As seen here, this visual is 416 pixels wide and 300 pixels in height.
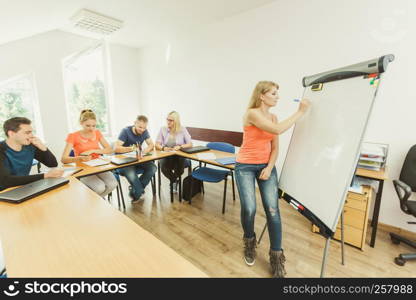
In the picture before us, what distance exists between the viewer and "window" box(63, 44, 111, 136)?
4.05 metres

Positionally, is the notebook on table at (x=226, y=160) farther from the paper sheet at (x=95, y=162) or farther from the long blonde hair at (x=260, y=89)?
the paper sheet at (x=95, y=162)

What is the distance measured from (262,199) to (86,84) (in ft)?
14.4

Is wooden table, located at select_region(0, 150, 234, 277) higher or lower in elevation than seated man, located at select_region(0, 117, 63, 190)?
lower

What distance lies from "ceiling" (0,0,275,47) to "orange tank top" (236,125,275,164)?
2.21 m

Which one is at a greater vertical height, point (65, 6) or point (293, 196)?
point (65, 6)

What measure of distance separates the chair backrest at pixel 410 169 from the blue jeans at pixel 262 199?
1.42 metres

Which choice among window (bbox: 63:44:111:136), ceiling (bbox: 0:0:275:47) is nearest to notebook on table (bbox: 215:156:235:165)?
ceiling (bbox: 0:0:275:47)

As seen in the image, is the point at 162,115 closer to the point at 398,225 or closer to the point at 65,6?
the point at 65,6

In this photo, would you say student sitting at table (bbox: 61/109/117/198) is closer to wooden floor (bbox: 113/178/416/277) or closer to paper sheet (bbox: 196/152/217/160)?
wooden floor (bbox: 113/178/416/277)

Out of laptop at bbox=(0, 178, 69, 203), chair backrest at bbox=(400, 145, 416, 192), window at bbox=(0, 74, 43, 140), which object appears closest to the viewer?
laptop at bbox=(0, 178, 69, 203)

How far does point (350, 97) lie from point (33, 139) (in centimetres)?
231

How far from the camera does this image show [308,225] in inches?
94.3

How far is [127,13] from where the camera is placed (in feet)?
9.98

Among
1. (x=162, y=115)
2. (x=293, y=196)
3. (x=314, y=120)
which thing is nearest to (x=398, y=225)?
(x=293, y=196)
